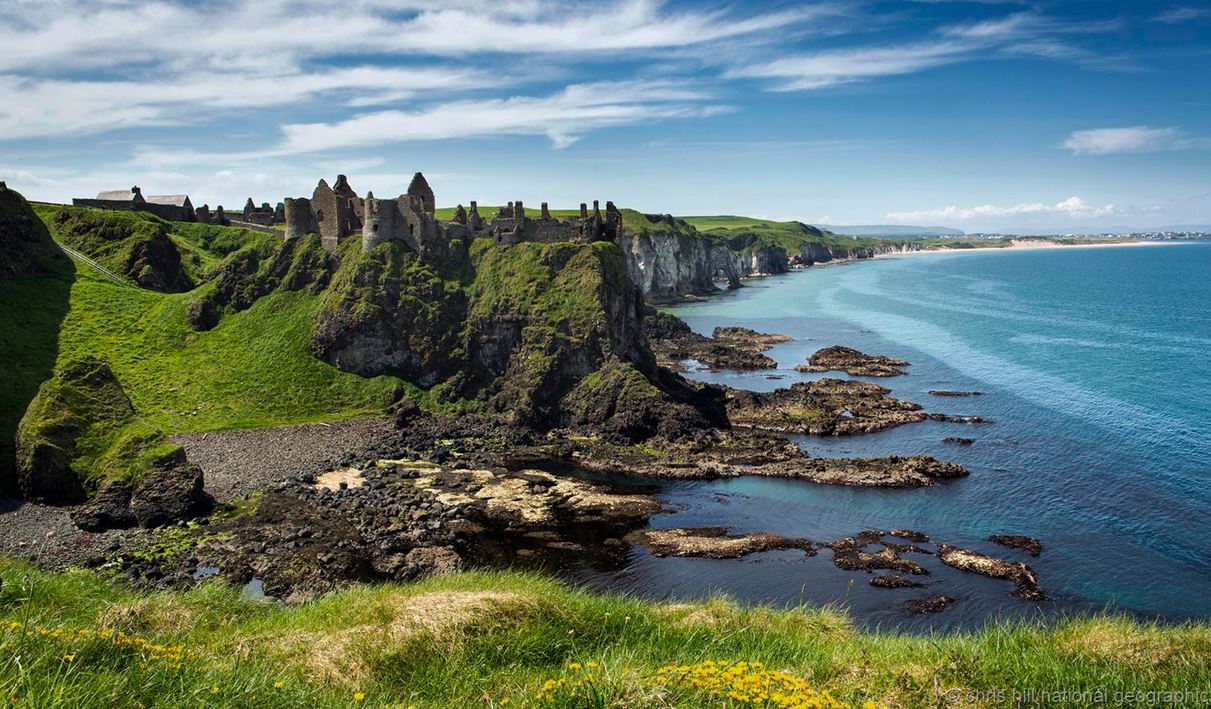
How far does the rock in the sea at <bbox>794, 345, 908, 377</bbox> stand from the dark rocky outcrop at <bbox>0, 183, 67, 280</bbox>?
276 ft

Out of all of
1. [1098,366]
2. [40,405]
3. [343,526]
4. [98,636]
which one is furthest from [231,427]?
[1098,366]

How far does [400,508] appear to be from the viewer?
43.3m

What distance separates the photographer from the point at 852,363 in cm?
8969

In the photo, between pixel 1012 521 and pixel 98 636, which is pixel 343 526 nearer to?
pixel 98 636

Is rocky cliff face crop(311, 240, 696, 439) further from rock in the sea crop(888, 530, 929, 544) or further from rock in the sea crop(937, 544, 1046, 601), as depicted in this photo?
rock in the sea crop(937, 544, 1046, 601)

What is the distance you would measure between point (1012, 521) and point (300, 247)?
72975 mm

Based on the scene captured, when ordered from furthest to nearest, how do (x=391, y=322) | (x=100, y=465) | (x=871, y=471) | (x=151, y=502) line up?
(x=391, y=322), (x=871, y=471), (x=100, y=465), (x=151, y=502)

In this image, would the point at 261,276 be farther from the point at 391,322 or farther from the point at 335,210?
the point at 391,322

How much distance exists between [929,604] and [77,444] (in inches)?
1928

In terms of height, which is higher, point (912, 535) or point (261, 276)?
point (261, 276)

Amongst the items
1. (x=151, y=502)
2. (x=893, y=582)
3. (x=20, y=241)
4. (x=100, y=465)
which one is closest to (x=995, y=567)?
(x=893, y=582)

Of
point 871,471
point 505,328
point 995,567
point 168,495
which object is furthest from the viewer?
point 505,328

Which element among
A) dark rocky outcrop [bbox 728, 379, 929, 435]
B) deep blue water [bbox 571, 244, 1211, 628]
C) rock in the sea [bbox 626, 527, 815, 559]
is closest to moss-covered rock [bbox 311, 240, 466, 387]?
dark rocky outcrop [bbox 728, 379, 929, 435]

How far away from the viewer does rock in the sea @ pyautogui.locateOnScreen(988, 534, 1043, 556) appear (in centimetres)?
3775
